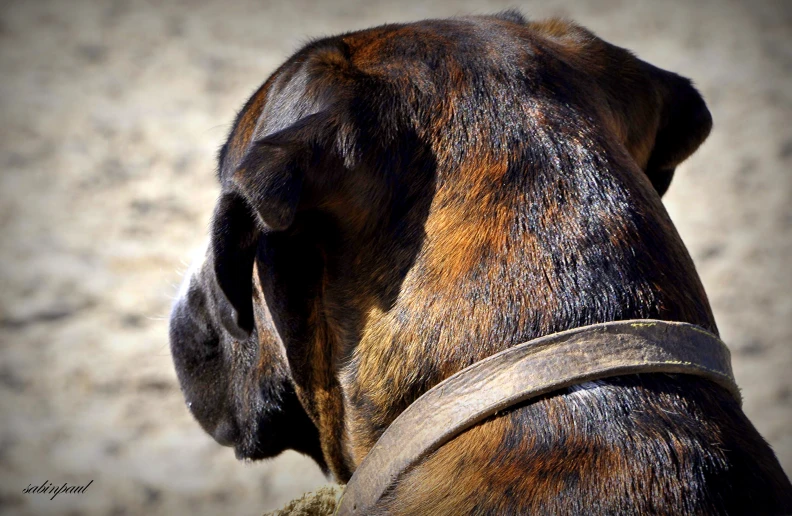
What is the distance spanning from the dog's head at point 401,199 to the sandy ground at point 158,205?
2.23m

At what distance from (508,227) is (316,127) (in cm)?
34

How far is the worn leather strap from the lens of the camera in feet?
3.89

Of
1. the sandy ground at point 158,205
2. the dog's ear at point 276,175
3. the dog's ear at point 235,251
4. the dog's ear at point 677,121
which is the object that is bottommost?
the sandy ground at point 158,205

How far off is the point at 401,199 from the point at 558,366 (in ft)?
1.27

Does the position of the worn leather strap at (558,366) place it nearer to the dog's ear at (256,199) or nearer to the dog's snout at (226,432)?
the dog's ear at (256,199)

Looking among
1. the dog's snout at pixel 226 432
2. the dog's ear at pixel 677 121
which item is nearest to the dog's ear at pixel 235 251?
the dog's snout at pixel 226 432

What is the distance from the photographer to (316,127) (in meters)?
1.34

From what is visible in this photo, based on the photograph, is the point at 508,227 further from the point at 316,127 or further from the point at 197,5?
the point at 197,5

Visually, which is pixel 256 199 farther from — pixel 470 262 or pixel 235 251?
pixel 470 262

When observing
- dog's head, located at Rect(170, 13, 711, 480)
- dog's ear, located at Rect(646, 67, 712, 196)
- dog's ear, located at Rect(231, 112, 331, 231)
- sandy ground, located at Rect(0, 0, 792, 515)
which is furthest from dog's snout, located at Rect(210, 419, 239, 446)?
sandy ground, located at Rect(0, 0, 792, 515)

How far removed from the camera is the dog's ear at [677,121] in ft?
5.99

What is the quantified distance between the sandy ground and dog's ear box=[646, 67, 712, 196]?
2.16m

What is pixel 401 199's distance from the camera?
1391 mm

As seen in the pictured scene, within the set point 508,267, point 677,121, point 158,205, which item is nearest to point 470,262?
point 508,267
